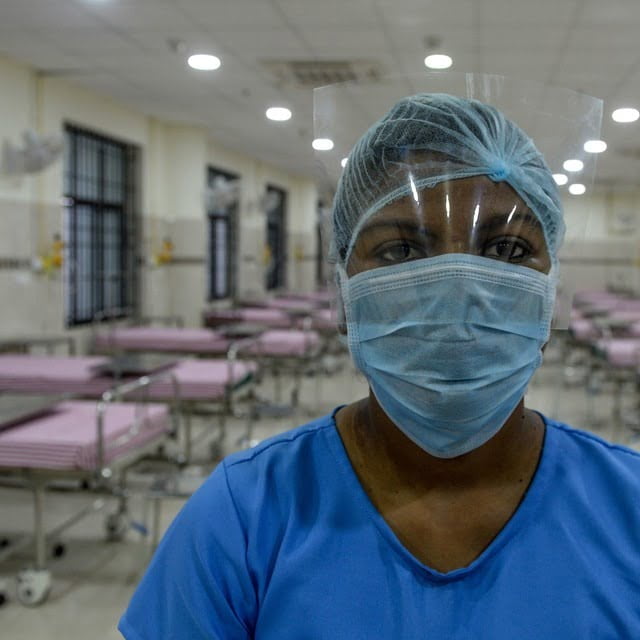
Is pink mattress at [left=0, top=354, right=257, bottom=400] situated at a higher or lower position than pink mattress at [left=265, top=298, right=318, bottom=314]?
lower

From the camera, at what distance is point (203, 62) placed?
5984 mm

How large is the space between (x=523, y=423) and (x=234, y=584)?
464 mm

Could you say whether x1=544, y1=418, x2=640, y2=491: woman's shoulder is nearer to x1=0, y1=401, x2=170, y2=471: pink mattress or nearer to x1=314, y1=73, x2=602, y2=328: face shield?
x1=314, y1=73, x2=602, y2=328: face shield

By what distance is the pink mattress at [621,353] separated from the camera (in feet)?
20.4

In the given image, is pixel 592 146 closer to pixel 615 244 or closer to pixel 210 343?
pixel 210 343

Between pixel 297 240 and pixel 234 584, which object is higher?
pixel 297 240

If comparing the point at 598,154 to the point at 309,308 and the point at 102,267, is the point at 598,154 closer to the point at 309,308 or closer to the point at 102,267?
the point at 102,267

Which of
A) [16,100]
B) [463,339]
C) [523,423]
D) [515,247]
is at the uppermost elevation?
[16,100]

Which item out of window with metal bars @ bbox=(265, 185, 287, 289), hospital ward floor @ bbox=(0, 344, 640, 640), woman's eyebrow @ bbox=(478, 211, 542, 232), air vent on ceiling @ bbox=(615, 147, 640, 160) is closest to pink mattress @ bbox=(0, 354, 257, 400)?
hospital ward floor @ bbox=(0, 344, 640, 640)

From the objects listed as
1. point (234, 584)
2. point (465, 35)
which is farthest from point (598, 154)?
point (465, 35)

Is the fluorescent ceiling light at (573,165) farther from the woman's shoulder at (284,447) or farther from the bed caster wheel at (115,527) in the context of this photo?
the bed caster wheel at (115,527)

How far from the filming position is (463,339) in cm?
96

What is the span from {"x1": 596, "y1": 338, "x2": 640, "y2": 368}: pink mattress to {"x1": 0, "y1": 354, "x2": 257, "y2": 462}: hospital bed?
3.07 m

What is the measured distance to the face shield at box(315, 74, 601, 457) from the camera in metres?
0.97
